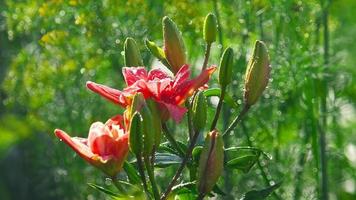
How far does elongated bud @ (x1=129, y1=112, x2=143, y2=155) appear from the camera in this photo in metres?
1.63

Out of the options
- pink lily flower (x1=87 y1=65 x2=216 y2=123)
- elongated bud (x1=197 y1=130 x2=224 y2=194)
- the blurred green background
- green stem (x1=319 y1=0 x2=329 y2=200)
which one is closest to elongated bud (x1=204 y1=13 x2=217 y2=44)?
pink lily flower (x1=87 y1=65 x2=216 y2=123)

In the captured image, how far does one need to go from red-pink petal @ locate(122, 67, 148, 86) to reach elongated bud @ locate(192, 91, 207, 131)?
10cm

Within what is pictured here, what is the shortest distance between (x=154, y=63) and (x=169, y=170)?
0.42 meters

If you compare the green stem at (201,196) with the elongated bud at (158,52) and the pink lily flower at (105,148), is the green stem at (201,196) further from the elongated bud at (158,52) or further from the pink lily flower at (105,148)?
the elongated bud at (158,52)

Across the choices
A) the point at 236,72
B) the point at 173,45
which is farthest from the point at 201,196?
the point at 236,72

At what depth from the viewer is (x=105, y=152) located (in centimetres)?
172

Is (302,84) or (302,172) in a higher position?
(302,84)

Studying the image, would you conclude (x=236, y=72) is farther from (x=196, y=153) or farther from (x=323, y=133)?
(x=196, y=153)

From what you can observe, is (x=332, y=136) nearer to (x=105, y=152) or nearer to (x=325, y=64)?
(x=325, y=64)

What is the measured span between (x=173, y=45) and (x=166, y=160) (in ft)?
0.70

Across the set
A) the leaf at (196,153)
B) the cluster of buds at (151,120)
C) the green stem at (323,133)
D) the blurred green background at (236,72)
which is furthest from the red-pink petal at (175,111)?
the green stem at (323,133)

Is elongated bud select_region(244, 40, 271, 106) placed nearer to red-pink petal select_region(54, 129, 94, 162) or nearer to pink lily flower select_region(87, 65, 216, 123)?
pink lily flower select_region(87, 65, 216, 123)

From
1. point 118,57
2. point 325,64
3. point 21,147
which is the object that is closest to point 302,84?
point 325,64

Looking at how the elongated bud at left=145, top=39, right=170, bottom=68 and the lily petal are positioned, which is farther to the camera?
the elongated bud at left=145, top=39, right=170, bottom=68
